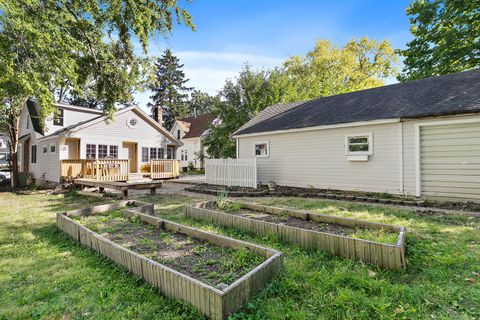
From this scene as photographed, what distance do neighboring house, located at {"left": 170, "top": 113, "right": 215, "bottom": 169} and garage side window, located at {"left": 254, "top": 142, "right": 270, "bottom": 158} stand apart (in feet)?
48.3

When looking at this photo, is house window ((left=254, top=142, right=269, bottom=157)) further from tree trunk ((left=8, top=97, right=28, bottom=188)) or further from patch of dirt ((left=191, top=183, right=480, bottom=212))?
tree trunk ((left=8, top=97, right=28, bottom=188))

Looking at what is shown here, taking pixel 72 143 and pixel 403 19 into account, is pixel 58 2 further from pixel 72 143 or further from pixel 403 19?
pixel 403 19

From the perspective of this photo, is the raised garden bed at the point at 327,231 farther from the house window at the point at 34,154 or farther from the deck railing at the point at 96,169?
the house window at the point at 34,154

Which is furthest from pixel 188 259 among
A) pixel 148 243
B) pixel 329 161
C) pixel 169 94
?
pixel 169 94

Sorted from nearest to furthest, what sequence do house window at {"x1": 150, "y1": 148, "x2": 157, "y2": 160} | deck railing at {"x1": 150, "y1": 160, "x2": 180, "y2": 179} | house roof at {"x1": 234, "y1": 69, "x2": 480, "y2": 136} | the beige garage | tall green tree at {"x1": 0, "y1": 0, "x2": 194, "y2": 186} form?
tall green tree at {"x1": 0, "y1": 0, "x2": 194, "y2": 186} → the beige garage → house roof at {"x1": 234, "y1": 69, "x2": 480, "y2": 136} → deck railing at {"x1": 150, "y1": 160, "x2": 180, "y2": 179} → house window at {"x1": 150, "y1": 148, "x2": 157, "y2": 160}

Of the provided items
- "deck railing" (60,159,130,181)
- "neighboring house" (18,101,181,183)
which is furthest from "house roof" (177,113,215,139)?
"deck railing" (60,159,130,181)

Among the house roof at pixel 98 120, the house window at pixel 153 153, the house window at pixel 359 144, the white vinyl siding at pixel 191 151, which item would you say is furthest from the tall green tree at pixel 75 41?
the white vinyl siding at pixel 191 151

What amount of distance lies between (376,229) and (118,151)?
15352 millimetres

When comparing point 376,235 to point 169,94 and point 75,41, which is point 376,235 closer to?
point 75,41

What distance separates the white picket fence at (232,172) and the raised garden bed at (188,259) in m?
6.26

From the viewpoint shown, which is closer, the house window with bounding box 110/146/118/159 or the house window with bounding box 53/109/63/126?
the house window with bounding box 53/109/63/126

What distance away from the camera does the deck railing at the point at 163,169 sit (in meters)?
15.6

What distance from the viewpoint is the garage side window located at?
39.9 feet

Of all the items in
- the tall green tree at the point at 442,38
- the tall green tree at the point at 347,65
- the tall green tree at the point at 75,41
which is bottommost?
the tall green tree at the point at 75,41
